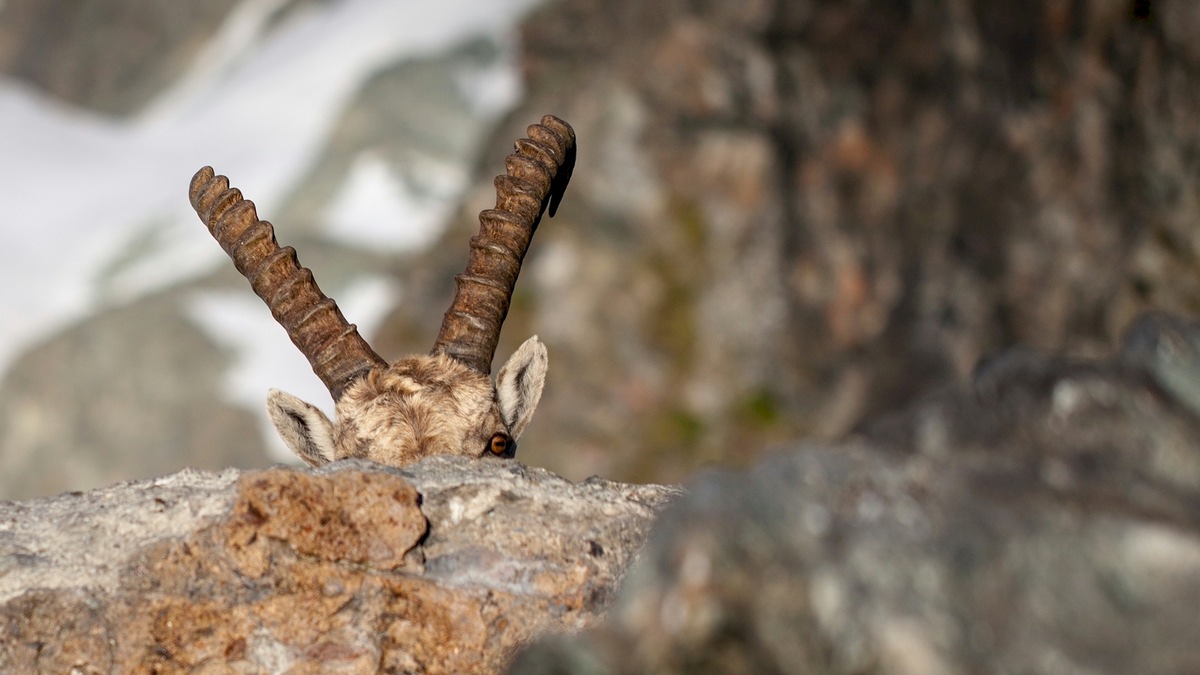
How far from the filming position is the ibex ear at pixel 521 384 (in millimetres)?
9227

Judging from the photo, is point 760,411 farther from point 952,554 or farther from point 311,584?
point 952,554

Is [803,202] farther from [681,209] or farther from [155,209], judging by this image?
[155,209]

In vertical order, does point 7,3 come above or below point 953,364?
above

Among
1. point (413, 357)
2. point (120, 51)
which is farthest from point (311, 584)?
point (120, 51)

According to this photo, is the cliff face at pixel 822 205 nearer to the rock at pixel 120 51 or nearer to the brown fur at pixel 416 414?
the rock at pixel 120 51

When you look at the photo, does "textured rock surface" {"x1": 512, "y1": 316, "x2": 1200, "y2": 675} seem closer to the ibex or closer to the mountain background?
the ibex

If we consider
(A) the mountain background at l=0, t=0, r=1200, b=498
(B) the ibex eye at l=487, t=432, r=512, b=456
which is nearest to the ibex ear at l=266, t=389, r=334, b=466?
(B) the ibex eye at l=487, t=432, r=512, b=456

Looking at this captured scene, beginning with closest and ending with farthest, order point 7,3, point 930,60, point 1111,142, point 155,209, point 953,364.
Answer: point 1111,142, point 953,364, point 930,60, point 155,209, point 7,3

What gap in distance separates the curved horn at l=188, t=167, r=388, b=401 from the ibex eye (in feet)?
3.37

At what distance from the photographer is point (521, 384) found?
9.44 metres

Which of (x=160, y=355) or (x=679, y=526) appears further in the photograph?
(x=160, y=355)

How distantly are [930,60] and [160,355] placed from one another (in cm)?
2316

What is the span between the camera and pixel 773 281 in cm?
3522

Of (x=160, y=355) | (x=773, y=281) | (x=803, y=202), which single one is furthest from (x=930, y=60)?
(x=160, y=355)
